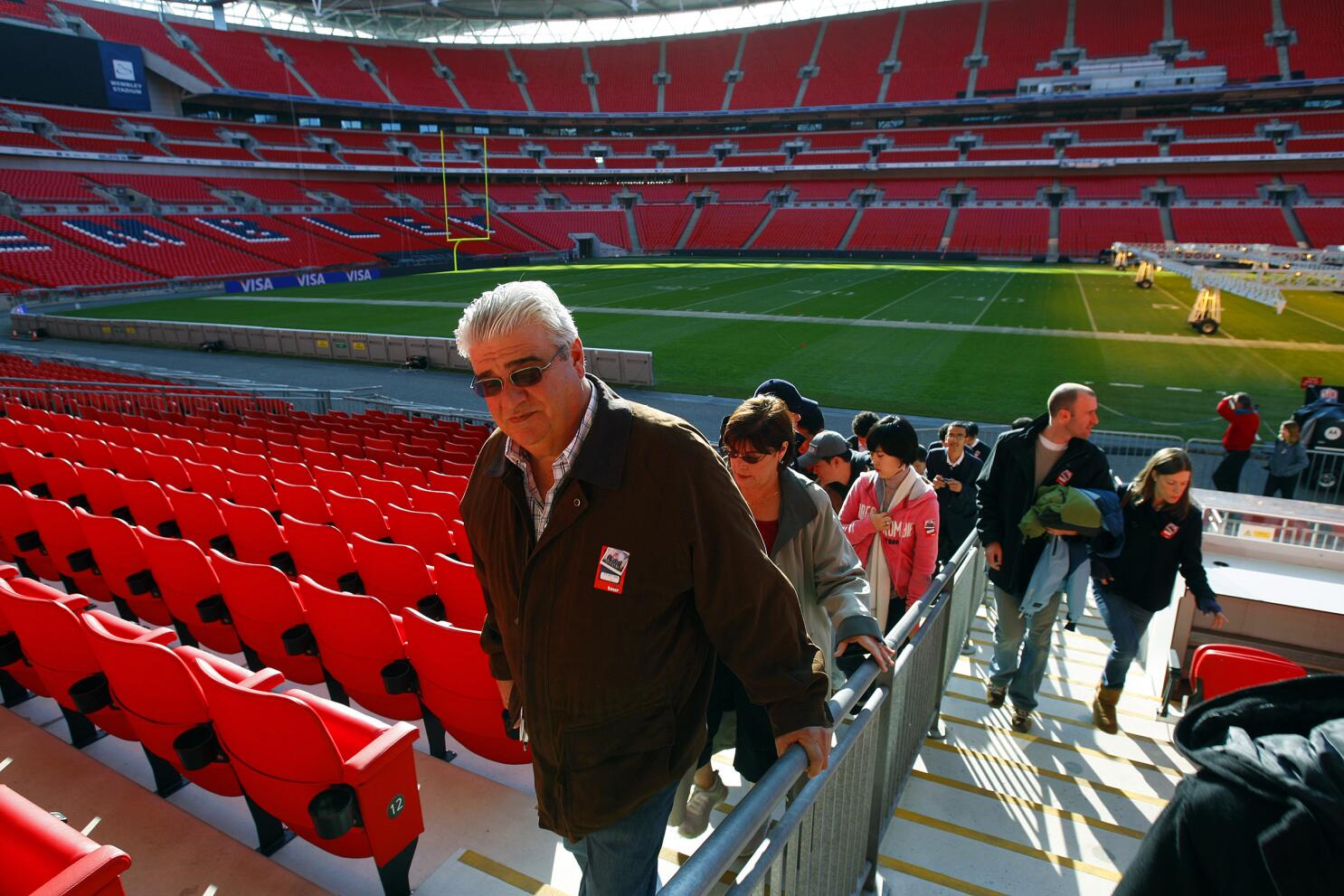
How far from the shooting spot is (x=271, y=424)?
429 inches

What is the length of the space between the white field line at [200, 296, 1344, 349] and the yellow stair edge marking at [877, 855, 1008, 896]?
2207 cm

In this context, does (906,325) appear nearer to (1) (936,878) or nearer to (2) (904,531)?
(2) (904,531)

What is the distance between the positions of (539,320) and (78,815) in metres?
3.05

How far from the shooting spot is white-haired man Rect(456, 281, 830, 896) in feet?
5.42

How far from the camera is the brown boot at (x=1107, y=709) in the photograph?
3.99m

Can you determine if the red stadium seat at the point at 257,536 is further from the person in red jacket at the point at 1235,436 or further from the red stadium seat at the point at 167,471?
the person in red jacket at the point at 1235,436

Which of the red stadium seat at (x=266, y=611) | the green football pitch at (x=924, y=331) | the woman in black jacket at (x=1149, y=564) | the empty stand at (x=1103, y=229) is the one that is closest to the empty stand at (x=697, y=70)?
the empty stand at (x=1103, y=229)

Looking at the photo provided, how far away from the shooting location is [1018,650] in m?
4.21

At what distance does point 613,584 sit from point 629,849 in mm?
777

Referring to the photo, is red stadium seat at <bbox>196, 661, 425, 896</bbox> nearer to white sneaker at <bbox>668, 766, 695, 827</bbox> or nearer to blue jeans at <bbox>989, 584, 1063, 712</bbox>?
white sneaker at <bbox>668, 766, 695, 827</bbox>

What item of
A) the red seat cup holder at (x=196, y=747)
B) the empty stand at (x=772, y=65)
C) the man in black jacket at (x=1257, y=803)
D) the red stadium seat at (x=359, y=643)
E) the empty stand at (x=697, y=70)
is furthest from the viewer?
the empty stand at (x=697, y=70)

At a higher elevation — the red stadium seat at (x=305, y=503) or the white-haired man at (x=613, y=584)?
the white-haired man at (x=613, y=584)

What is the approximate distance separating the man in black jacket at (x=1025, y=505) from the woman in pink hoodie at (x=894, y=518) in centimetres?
54

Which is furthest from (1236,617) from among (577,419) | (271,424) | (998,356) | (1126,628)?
(998,356)
